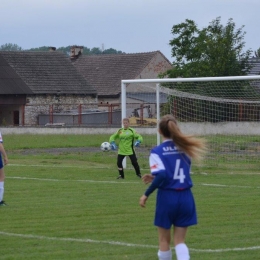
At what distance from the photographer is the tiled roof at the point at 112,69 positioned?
77.6 m

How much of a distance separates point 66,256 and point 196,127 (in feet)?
56.3

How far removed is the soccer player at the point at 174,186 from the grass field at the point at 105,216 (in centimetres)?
194

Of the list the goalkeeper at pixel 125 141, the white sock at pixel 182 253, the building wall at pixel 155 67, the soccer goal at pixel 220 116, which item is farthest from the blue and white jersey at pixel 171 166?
the building wall at pixel 155 67

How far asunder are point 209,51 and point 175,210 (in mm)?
40681

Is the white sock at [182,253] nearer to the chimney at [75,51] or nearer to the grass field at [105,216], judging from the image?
the grass field at [105,216]

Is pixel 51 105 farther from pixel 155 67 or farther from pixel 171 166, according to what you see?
pixel 171 166

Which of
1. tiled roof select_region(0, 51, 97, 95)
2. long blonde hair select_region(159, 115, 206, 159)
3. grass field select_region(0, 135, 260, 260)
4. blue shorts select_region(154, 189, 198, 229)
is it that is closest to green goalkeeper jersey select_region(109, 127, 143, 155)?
grass field select_region(0, 135, 260, 260)

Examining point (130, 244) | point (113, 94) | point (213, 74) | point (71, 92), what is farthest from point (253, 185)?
point (113, 94)

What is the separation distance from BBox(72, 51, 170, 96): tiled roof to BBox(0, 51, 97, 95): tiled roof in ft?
17.9

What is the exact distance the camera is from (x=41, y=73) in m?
70.9

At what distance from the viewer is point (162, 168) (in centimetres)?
824

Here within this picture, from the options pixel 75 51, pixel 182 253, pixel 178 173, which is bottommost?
pixel 182 253

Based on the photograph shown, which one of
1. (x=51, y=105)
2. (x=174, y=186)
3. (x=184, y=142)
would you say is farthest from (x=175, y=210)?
(x=51, y=105)

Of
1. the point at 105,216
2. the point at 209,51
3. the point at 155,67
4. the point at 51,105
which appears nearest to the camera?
the point at 105,216
